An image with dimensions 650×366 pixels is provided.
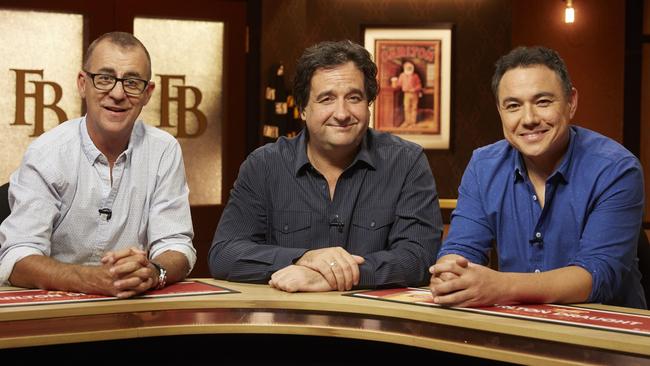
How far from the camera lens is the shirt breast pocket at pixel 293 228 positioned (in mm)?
2881

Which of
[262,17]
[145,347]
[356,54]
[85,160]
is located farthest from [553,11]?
[145,347]

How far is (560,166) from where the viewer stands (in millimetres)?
2564

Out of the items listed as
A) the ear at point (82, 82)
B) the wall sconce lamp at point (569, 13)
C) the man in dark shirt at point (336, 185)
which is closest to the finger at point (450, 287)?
the man in dark shirt at point (336, 185)

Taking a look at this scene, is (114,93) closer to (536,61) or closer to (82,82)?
(82,82)

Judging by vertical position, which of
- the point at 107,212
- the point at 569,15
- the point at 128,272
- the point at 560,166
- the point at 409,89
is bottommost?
the point at 128,272

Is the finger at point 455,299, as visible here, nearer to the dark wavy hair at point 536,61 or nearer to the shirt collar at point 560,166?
the shirt collar at point 560,166

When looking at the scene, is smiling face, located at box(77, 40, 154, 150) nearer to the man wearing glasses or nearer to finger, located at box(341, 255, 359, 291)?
the man wearing glasses

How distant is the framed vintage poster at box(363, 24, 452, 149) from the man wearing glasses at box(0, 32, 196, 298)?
14.8ft

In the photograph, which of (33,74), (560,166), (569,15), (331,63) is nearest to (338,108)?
(331,63)

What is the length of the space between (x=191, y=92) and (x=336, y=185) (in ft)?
11.4

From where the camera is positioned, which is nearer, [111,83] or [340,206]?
[111,83]

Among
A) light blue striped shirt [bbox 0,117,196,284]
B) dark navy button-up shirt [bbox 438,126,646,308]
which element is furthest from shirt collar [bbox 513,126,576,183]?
light blue striped shirt [bbox 0,117,196,284]

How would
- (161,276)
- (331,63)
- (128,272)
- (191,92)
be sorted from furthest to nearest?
(191,92)
(331,63)
(161,276)
(128,272)

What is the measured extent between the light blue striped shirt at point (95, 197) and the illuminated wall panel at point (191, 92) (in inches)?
125
